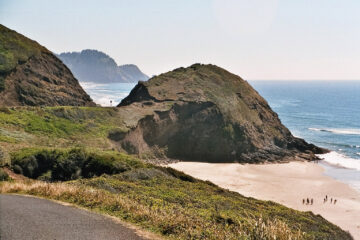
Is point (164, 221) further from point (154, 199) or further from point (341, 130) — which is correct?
point (341, 130)

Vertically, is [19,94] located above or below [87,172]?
above

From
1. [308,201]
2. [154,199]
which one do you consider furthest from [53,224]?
[308,201]

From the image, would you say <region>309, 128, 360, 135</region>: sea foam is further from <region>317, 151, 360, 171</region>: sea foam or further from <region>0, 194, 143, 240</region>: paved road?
<region>0, 194, 143, 240</region>: paved road

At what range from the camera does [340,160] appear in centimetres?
7356

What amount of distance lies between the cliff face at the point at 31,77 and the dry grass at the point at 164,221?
55.4 m

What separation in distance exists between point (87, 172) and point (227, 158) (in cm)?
4513

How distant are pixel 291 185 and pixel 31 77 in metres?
59.0

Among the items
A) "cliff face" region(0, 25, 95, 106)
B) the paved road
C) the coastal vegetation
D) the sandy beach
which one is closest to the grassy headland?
the coastal vegetation

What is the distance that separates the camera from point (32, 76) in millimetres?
75188

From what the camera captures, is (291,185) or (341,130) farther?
(341,130)

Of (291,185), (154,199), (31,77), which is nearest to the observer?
(154,199)

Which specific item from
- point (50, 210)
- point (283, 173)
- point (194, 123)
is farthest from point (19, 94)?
point (50, 210)

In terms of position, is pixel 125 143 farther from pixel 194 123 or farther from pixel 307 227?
pixel 307 227

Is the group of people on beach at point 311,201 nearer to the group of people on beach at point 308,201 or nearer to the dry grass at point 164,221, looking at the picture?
the group of people on beach at point 308,201
